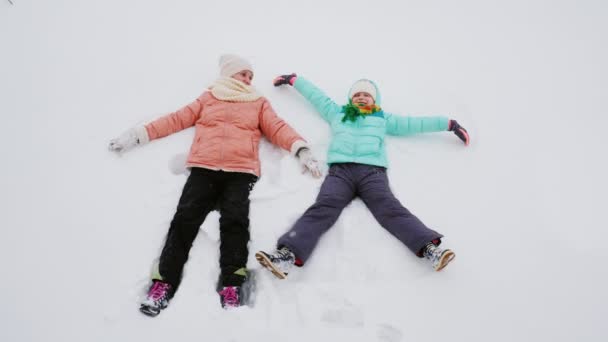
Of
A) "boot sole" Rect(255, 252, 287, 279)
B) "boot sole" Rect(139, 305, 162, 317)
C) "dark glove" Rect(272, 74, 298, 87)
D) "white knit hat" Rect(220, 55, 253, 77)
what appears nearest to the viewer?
"boot sole" Rect(139, 305, 162, 317)

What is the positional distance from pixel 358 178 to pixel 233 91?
1.26 m

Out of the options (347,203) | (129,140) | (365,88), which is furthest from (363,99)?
(129,140)

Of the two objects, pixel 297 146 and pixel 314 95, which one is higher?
pixel 314 95

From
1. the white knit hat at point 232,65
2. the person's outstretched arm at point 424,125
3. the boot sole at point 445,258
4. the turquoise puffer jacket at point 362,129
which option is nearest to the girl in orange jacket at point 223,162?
the white knit hat at point 232,65

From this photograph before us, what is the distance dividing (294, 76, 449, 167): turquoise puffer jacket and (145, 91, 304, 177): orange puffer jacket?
1.13 ft

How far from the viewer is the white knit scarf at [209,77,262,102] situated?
3.02m

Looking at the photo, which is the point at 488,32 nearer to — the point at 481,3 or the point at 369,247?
the point at 481,3

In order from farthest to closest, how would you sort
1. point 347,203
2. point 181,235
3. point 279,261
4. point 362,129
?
point 362,129 → point 347,203 → point 181,235 → point 279,261

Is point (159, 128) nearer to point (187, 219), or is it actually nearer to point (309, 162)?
point (187, 219)

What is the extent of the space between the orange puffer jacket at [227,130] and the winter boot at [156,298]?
0.87m

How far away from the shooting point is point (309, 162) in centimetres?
279

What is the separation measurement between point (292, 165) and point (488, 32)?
140 inches

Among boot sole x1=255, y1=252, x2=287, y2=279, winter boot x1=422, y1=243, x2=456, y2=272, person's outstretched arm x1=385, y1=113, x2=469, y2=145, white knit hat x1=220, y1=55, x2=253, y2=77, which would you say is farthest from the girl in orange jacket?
winter boot x1=422, y1=243, x2=456, y2=272

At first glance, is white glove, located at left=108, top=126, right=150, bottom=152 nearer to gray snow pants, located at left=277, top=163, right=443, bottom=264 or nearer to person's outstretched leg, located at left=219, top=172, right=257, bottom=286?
person's outstretched leg, located at left=219, top=172, right=257, bottom=286
